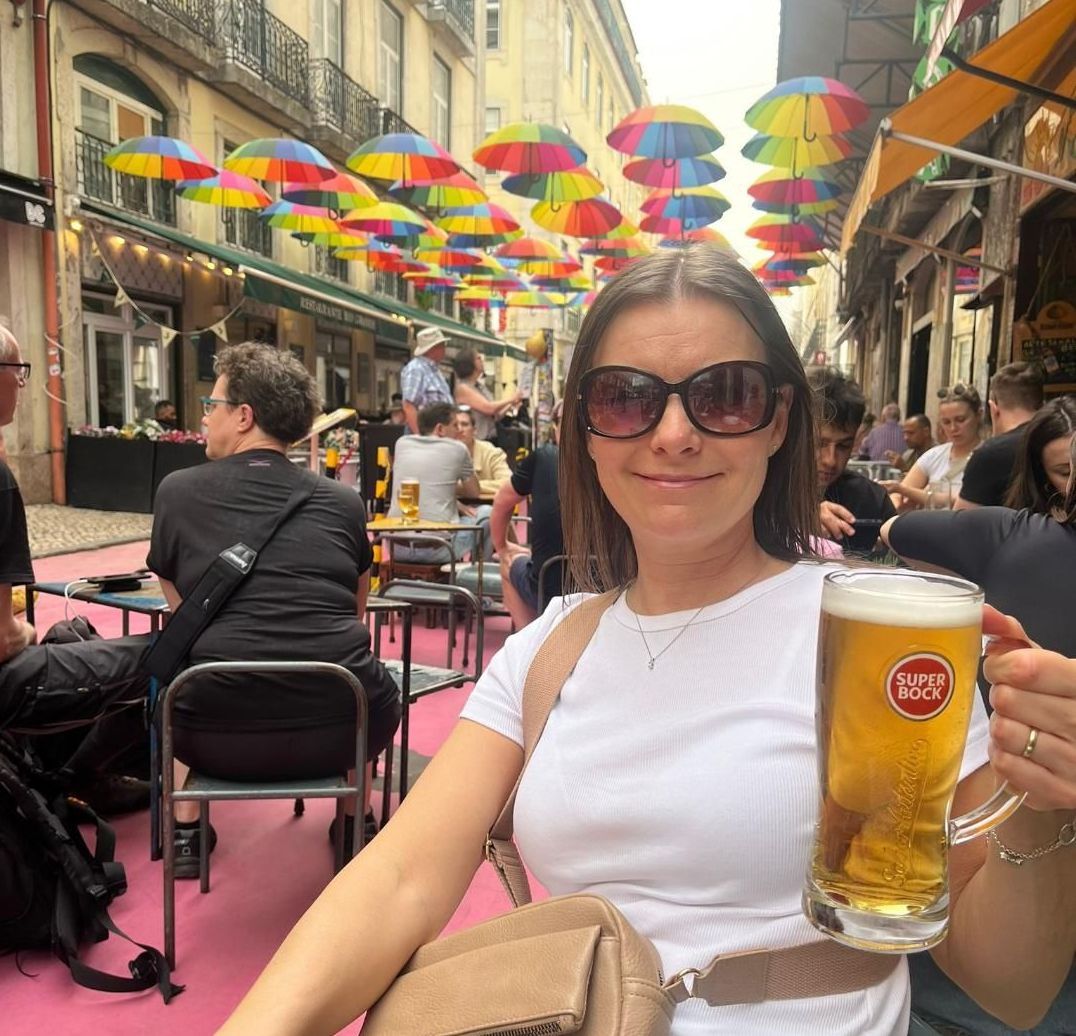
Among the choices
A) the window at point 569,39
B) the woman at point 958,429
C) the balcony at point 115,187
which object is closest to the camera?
the woman at point 958,429

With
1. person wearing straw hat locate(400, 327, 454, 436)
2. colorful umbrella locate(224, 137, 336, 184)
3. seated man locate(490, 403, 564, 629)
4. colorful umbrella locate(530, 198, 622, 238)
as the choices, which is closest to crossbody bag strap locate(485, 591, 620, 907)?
seated man locate(490, 403, 564, 629)

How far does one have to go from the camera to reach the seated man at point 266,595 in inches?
90.4

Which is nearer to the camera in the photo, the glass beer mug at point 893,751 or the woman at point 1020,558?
the glass beer mug at point 893,751

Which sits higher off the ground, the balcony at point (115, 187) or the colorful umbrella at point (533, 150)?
the balcony at point (115, 187)

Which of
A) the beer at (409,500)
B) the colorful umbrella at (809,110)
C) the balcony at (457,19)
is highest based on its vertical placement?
the balcony at (457,19)

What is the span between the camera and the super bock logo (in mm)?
720

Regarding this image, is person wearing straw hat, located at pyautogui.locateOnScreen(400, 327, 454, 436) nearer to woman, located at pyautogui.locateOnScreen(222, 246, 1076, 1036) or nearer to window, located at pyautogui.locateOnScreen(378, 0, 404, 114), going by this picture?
woman, located at pyautogui.locateOnScreen(222, 246, 1076, 1036)

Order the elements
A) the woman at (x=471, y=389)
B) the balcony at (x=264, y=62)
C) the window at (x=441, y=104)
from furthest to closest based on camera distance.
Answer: the window at (x=441, y=104), the balcony at (x=264, y=62), the woman at (x=471, y=389)

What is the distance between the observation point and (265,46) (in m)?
14.9

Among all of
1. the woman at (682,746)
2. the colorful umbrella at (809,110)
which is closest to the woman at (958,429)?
the colorful umbrella at (809,110)

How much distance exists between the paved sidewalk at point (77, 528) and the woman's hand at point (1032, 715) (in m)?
7.75

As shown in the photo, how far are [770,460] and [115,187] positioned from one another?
1346 centimetres

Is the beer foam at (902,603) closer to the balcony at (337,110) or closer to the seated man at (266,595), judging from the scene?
the seated man at (266,595)

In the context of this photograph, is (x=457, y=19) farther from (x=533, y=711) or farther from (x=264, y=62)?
(x=533, y=711)
